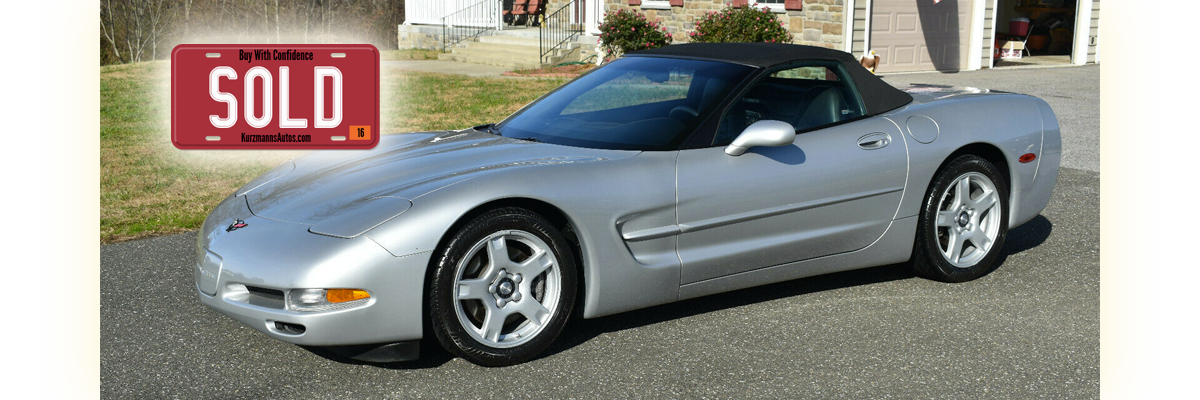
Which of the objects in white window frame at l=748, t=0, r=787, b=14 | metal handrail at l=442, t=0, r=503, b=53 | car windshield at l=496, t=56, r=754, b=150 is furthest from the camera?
metal handrail at l=442, t=0, r=503, b=53

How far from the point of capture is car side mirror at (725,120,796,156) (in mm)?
4293

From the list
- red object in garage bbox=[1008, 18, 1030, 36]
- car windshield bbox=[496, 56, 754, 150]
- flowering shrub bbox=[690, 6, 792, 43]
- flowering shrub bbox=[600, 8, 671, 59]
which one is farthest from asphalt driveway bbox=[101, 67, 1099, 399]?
red object in garage bbox=[1008, 18, 1030, 36]

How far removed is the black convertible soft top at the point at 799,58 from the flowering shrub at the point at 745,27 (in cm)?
1187

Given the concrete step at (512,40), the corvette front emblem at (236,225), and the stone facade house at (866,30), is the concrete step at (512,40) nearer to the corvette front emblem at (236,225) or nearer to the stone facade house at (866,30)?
the stone facade house at (866,30)

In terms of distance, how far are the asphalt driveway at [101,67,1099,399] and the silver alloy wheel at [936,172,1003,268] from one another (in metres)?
0.18

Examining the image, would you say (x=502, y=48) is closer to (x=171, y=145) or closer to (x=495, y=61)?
(x=495, y=61)

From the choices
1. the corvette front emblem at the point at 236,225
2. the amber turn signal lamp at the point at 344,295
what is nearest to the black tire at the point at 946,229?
the amber turn signal lamp at the point at 344,295

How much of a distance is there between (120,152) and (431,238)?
7.63m

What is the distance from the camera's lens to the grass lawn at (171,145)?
7.18 metres

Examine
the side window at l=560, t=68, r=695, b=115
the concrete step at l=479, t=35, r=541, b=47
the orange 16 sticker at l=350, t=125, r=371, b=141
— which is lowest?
the orange 16 sticker at l=350, t=125, r=371, b=141

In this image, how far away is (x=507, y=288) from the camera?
12.9ft

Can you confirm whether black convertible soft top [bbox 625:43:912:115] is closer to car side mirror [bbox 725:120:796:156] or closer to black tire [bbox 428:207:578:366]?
car side mirror [bbox 725:120:796:156]
